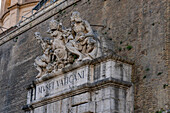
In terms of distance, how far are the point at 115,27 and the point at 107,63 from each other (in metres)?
1.55

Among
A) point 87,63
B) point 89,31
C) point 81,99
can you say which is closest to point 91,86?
point 81,99

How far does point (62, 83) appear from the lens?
11.9 meters

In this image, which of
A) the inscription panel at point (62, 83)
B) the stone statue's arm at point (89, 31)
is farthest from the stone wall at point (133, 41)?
the inscription panel at point (62, 83)

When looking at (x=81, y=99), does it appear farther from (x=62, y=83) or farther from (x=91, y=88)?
(x=62, y=83)

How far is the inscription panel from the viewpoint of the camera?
11.4m

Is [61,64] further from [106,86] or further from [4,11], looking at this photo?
[4,11]

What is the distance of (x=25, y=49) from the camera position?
16031 millimetres

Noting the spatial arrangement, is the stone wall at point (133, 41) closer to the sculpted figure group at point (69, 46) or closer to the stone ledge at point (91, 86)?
the stone ledge at point (91, 86)

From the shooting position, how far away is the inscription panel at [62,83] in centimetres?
1136

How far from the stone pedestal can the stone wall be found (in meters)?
0.33

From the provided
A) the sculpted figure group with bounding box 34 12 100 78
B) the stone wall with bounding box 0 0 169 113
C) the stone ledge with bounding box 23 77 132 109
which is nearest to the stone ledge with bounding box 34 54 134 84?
the sculpted figure group with bounding box 34 12 100 78

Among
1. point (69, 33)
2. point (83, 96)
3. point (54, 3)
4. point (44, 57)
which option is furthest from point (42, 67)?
point (54, 3)

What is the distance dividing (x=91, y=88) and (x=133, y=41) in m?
1.60

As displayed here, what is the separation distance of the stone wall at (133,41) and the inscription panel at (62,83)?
1.15m
